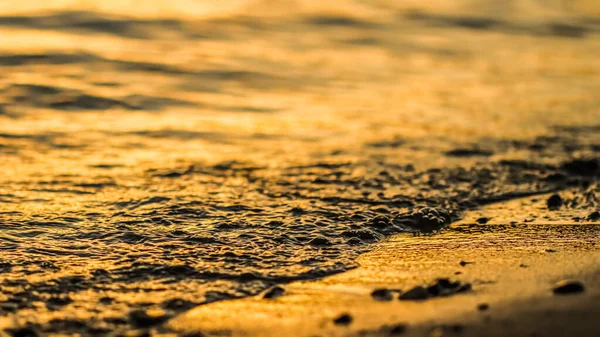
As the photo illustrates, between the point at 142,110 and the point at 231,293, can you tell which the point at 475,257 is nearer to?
the point at 231,293

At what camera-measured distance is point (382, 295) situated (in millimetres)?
3289

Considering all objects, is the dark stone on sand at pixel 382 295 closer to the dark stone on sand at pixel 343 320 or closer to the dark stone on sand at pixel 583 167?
the dark stone on sand at pixel 343 320

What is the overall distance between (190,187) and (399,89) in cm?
396

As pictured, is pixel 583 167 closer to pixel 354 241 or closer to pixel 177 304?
pixel 354 241

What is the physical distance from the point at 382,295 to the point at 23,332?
1.38m

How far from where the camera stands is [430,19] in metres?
12.4

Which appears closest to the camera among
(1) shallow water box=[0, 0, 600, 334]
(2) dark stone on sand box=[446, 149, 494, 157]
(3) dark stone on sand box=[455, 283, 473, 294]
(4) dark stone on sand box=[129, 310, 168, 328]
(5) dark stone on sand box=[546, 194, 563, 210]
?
(4) dark stone on sand box=[129, 310, 168, 328]

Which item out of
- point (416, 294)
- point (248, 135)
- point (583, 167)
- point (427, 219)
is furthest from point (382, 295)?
point (248, 135)

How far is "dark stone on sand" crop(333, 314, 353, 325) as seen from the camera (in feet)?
9.71

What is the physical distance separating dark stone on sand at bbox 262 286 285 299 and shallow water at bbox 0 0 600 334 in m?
0.08

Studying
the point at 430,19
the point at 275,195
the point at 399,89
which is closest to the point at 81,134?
the point at 275,195

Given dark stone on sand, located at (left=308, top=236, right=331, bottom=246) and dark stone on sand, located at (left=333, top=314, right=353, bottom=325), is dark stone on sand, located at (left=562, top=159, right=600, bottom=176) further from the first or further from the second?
dark stone on sand, located at (left=333, top=314, right=353, bottom=325)

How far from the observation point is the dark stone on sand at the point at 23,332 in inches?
117

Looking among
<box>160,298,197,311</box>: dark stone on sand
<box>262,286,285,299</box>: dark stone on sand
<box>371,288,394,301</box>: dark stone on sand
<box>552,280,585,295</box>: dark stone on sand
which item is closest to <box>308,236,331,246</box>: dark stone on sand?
<box>262,286,285,299</box>: dark stone on sand
